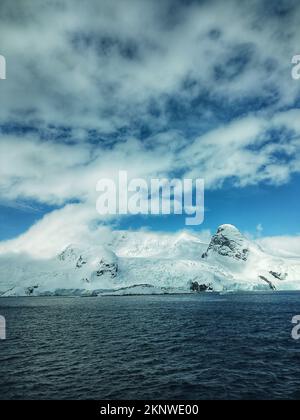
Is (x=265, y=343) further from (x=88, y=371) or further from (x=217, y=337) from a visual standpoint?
(x=88, y=371)

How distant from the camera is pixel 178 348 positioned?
4841 cm

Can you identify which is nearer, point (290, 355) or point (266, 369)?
point (266, 369)

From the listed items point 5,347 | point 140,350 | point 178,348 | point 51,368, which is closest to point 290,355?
point 178,348

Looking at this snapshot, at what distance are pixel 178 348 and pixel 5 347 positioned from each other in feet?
83.6

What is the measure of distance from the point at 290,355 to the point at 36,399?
29.6m

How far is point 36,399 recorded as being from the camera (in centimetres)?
2886

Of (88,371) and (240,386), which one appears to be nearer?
(240,386)
